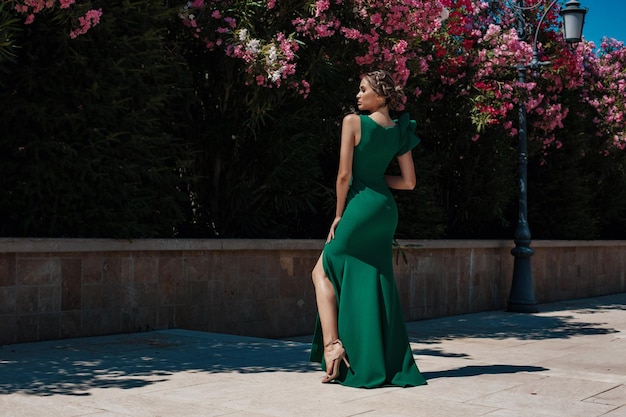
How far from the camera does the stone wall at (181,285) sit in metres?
9.84

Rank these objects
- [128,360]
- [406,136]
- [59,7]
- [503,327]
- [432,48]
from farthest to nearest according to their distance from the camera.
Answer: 1. [432,48]
2. [503,327]
3. [59,7]
4. [128,360]
5. [406,136]

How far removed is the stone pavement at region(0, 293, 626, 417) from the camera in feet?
21.1

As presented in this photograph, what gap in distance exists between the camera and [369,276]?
749cm

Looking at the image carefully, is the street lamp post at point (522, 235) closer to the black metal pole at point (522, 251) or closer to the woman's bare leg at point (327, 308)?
the black metal pole at point (522, 251)

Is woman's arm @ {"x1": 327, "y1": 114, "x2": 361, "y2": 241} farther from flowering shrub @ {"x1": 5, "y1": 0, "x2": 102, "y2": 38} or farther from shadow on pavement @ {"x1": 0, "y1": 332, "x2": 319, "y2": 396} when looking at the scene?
flowering shrub @ {"x1": 5, "y1": 0, "x2": 102, "y2": 38}

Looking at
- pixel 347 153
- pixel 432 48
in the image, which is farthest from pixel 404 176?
pixel 432 48

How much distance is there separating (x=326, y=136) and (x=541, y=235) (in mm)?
8882

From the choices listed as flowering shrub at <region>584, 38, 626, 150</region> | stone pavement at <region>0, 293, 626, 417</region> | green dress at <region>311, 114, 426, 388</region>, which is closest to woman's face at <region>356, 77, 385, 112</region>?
green dress at <region>311, 114, 426, 388</region>

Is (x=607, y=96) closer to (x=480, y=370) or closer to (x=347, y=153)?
(x=480, y=370)

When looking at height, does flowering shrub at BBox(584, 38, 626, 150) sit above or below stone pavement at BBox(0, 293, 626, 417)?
above

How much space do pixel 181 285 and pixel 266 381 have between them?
402cm

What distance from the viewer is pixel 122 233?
10578mm

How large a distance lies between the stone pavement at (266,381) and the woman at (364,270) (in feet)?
0.74

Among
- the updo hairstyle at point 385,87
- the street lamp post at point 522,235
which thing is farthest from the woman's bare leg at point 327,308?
the street lamp post at point 522,235
